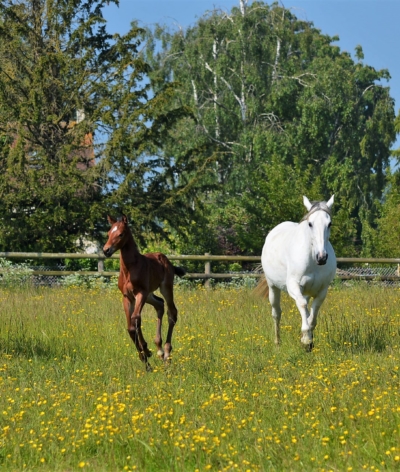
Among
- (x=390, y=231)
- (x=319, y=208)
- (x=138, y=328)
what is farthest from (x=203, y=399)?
(x=390, y=231)

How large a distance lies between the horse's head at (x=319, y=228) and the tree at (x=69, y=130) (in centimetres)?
1312

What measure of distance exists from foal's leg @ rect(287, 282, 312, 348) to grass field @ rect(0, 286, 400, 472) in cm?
22

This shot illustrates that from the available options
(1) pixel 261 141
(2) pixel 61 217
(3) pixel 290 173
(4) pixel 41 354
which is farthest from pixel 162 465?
(1) pixel 261 141

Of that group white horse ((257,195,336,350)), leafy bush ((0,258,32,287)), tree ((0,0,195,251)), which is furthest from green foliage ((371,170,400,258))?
white horse ((257,195,336,350))

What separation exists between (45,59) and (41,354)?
14.4 meters

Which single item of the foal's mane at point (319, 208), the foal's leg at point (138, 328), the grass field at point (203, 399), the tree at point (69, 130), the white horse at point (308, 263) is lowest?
the grass field at point (203, 399)

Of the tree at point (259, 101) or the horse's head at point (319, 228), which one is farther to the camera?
the tree at point (259, 101)

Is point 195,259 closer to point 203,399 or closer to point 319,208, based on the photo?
point 319,208

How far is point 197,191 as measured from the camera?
2361 cm

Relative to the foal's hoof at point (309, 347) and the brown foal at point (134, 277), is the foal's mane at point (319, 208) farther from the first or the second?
the brown foal at point (134, 277)

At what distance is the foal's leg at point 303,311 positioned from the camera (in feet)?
30.1

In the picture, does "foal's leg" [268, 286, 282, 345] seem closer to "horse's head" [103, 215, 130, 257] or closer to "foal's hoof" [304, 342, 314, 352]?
"foal's hoof" [304, 342, 314, 352]

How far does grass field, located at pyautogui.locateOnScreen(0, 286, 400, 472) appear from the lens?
5.28 meters

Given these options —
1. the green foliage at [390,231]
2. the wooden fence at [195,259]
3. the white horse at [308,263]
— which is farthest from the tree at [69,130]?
the white horse at [308,263]
